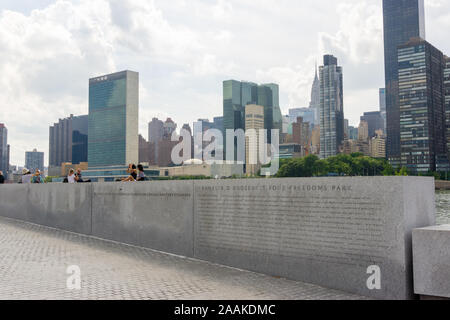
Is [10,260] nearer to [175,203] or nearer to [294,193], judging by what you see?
[175,203]

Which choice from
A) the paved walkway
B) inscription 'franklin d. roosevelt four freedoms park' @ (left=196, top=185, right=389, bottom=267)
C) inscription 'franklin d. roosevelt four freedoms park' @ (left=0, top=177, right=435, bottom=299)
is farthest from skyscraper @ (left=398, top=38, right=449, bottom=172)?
the paved walkway

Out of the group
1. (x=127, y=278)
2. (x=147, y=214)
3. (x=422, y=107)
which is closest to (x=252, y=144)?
(x=422, y=107)

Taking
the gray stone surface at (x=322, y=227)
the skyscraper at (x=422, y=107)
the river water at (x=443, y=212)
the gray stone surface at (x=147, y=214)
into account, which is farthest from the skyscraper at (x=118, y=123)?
the gray stone surface at (x=322, y=227)

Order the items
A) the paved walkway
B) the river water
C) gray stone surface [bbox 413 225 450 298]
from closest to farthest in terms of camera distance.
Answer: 1. gray stone surface [bbox 413 225 450 298]
2. the paved walkway
3. the river water

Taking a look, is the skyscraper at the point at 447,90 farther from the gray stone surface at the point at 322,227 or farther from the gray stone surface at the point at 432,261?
the gray stone surface at the point at 432,261

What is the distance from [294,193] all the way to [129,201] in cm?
532

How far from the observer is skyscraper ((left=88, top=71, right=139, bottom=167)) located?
623 feet

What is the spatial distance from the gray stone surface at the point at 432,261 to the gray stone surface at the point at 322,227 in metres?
0.15

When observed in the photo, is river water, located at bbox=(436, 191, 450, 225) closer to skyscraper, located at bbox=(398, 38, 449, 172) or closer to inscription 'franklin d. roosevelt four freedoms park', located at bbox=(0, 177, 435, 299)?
inscription 'franklin d. roosevelt four freedoms park', located at bbox=(0, 177, 435, 299)

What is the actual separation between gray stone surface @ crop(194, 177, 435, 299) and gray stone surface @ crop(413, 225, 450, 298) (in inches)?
6.1

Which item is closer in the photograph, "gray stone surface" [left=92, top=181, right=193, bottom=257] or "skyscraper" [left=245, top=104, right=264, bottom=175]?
"gray stone surface" [left=92, top=181, right=193, bottom=257]

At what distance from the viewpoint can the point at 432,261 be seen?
577 centimetres

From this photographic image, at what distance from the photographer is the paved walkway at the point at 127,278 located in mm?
6277

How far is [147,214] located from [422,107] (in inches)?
6600
